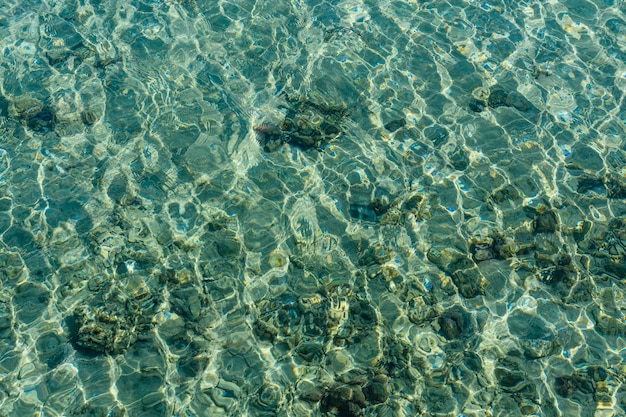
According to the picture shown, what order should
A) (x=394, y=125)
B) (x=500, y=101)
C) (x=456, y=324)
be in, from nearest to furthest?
1. (x=456, y=324)
2. (x=394, y=125)
3. (x=500, y=101)

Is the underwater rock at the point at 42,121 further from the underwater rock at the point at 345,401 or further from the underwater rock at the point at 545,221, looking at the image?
the underwater rock at the point at 545,221

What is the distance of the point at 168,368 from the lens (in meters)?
6.30

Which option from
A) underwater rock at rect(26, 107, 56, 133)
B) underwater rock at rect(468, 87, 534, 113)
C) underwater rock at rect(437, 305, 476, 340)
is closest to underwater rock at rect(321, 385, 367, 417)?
underwater rock at rect(437, 305, 476, 340)

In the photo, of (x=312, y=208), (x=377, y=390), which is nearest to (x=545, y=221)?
(x=312, y=208)

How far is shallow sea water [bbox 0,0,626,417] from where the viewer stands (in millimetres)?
6328

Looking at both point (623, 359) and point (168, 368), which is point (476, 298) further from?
point (168, 368)

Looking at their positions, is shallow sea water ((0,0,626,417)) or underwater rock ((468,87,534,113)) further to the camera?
underwater rock ((468,87,534,113))

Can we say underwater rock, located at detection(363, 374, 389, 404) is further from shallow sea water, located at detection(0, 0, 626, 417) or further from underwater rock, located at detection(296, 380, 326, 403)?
underwater rock, located at detection(296, 380, 326, 403)

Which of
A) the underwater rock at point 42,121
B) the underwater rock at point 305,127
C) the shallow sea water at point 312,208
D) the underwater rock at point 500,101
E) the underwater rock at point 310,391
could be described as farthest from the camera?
the underwater rock at point 500,101

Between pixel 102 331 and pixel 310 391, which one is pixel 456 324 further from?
pixel 102 331

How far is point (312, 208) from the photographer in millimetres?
7582

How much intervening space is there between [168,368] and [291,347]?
1360 mm

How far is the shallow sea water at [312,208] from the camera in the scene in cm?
633

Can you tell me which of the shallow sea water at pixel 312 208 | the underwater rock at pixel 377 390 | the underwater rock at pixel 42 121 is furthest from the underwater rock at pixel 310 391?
the underwater rock at pixel 42 121
